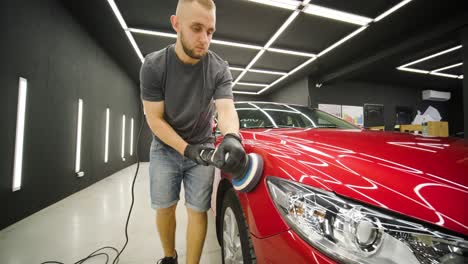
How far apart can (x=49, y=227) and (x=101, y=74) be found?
132 inches

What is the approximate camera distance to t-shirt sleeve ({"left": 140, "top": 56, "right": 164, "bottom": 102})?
1.02 meters

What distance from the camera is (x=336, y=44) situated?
4820 mm

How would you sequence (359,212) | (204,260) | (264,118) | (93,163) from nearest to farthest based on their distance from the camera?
(359,212) → (204,260) → (264,118) → (93,163)

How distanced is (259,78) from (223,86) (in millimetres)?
6921

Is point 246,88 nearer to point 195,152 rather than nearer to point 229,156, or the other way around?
point 195,152

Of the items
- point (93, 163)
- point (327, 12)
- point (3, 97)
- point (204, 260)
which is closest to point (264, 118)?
point (204, 260)

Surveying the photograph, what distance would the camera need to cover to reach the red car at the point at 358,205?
1.41ft

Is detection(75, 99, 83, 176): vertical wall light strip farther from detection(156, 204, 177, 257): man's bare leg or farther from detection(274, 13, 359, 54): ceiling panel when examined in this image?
detection(274, 13, 359, 54): ceiling panel

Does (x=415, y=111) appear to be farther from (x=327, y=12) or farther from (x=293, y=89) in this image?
(x=327, y=12)

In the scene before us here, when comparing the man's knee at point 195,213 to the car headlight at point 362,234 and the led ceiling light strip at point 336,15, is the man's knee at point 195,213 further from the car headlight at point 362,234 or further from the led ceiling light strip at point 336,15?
the led ceiling light strip at point 336,15

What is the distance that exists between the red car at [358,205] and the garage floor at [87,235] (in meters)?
0.95

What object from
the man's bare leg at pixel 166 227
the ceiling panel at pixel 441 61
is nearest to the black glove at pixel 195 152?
the man's bare leg at pixel 166 227

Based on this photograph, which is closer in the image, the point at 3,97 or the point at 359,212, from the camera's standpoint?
the point at 359,212

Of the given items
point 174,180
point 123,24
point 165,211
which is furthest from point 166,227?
point 123,24
